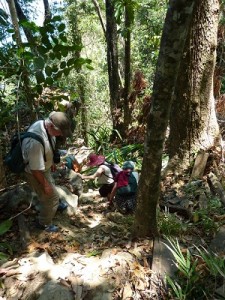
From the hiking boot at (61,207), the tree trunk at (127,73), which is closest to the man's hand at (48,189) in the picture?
the hiking boot at (61,207)

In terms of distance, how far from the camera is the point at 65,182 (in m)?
6.39

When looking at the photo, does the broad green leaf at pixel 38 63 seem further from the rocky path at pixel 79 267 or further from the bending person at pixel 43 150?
the rocky path at pixel 79 267

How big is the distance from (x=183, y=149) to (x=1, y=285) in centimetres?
413

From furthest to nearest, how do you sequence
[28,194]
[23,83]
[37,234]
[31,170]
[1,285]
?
[23,83] < [28,194] < [37,234] < [31,170] < [1,285]

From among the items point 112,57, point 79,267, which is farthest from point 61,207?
point 112,57

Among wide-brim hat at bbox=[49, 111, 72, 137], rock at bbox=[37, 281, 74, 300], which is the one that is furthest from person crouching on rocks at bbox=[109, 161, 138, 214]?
rock at bbox=[37, 281, 74, 300]

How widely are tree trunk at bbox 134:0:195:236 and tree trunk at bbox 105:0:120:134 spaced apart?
6472 mm

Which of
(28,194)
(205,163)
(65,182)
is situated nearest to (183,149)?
(205,163)

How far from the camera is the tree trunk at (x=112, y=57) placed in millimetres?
9070

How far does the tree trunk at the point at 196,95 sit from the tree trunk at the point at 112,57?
13.2 feet

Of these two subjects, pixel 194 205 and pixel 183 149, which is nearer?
pixel 194 205

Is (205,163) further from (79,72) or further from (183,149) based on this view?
(79,72)

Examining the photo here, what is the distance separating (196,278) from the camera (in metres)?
2.97

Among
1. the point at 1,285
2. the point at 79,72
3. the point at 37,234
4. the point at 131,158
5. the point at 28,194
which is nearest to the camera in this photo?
the point at 1,285
